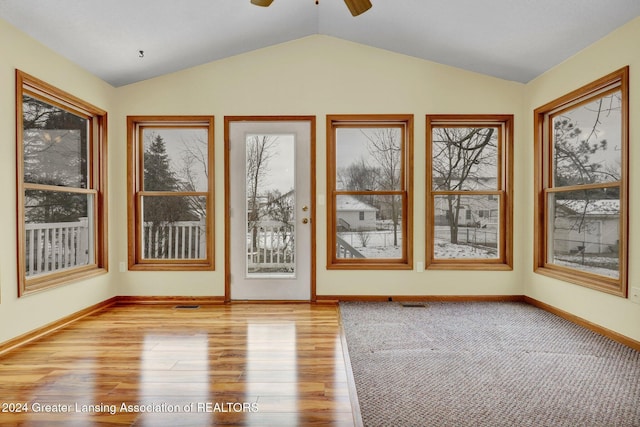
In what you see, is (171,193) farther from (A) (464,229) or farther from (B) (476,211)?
(B) (476,211)

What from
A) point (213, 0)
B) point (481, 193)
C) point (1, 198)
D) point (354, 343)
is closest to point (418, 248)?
point (481, 193)

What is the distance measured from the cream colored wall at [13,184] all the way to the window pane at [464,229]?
373 cm

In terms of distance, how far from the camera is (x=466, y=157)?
430 cm

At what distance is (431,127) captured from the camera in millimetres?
4238

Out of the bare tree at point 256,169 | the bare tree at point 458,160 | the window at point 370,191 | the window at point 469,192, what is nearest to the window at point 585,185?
the window at point 469,192

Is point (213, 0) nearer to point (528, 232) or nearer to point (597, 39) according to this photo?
point (597, 39)

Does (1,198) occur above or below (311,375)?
above

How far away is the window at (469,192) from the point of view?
4.27m

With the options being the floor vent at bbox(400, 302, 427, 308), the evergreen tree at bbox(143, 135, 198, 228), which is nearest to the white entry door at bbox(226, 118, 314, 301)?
the evergreen tree at bbox(143, 135, 198, 228)

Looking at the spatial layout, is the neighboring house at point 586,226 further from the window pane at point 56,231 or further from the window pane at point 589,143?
the window pane at point 56,231

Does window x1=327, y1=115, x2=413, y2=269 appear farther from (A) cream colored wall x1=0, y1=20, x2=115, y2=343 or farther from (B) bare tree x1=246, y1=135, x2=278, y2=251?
(A) cream colored wall x1=0, y1=20, x2=115, y2=343

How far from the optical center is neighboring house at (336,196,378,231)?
430 cm

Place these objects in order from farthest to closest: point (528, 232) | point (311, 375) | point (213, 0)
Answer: point (528, 232) → point (213, 0) → point (311, 375)

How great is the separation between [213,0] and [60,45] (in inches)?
52.8
